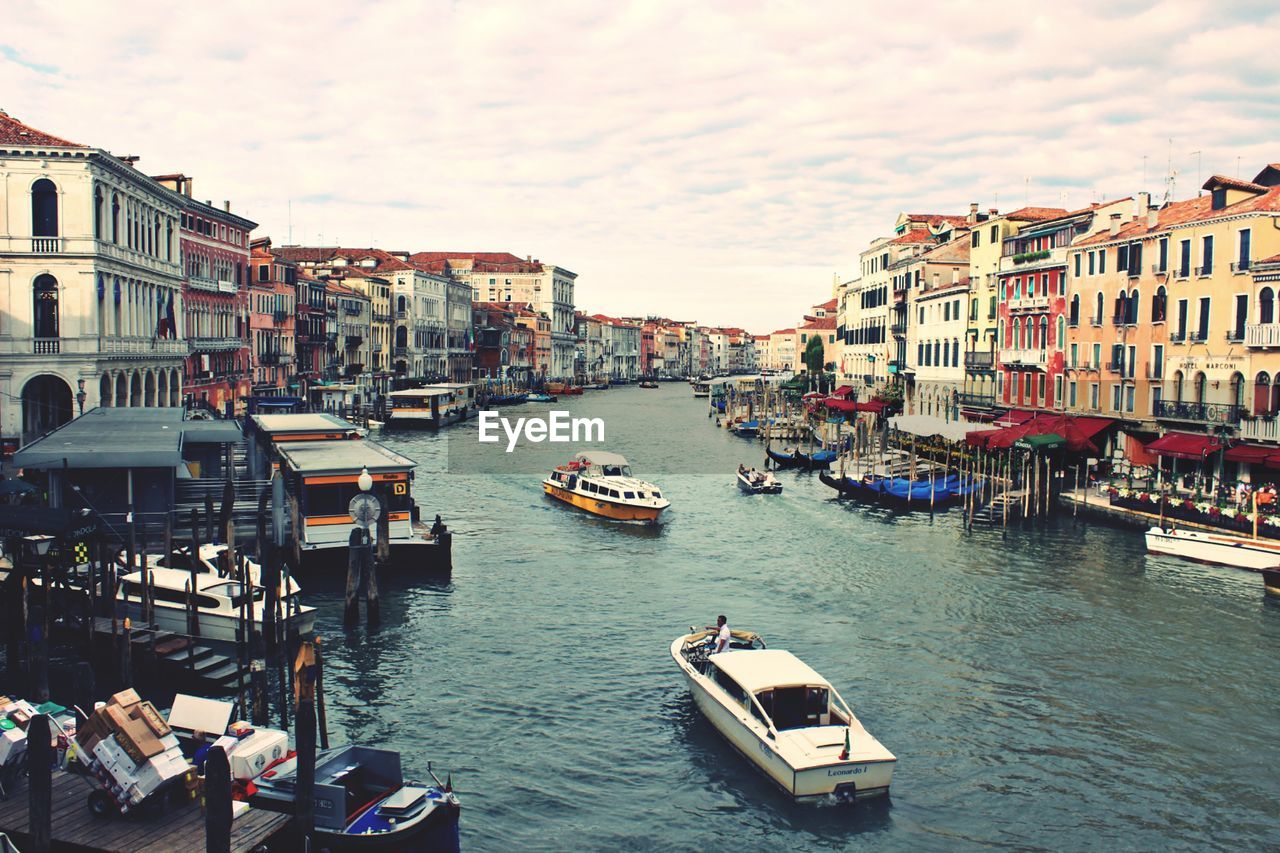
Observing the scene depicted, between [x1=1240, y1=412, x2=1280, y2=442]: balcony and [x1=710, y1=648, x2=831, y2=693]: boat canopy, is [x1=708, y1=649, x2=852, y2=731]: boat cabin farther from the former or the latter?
[x1=1240, y1=412, x2=1280, y2=442]: balcony

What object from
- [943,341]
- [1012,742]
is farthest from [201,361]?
[1012,742]

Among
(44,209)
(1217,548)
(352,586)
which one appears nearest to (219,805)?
(352,586)

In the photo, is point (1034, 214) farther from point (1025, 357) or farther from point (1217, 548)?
point (1217, 548)

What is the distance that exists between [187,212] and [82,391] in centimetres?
2282

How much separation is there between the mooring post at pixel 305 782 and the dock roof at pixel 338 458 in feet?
48.7

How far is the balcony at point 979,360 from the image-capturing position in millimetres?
51781

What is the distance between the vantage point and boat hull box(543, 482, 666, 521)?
34.6 metres

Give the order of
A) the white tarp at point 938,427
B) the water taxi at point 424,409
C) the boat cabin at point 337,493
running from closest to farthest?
1. the boat cabin at point 337,493
2. the white tarp at point 938,427
3. the water taxi at point 424,409

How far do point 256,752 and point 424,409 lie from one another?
217 ft

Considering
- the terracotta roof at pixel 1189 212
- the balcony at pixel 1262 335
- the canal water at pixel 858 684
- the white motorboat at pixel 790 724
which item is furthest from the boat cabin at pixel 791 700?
the terracotta roof at pixel 1189 212

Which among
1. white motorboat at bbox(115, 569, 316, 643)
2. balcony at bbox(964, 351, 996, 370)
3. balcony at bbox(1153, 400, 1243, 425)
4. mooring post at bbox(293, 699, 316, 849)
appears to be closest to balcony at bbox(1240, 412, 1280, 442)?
balcony at bbox(1153, 400, 1243, 425)

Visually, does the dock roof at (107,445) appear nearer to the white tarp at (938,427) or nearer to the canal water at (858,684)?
the canal water at (858,684)

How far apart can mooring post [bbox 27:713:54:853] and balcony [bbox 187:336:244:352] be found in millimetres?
47198

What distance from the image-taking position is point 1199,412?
3472 centimetres
